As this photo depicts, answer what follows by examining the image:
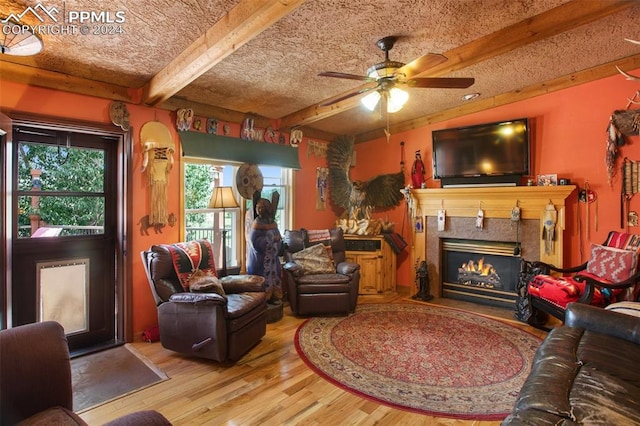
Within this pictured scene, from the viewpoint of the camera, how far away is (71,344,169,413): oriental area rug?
7.60ft

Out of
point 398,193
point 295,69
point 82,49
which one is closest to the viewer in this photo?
point 82,49

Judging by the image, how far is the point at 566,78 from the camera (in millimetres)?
3652

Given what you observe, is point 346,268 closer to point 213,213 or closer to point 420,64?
point 213,213

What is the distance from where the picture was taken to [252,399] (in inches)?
89.2

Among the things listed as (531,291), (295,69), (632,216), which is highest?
(295,69)

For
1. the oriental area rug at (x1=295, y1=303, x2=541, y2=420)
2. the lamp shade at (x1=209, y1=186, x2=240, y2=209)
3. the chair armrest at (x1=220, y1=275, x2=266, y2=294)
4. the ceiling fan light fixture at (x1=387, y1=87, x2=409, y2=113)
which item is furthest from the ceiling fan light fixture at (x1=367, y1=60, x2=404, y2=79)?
the oriental area rug at (x1=295, y1=303, x2=541, y2=420)

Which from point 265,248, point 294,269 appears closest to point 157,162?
point 265,248

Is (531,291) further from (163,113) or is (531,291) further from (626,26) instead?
(163,113)

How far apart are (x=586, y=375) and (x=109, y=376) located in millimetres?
3156

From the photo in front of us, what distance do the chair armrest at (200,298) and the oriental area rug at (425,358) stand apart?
0.89 metres

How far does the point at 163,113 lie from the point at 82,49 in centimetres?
104

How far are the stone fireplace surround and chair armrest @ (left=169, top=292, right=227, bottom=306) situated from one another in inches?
125

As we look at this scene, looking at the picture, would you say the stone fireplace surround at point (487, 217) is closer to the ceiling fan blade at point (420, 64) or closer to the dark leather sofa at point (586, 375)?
the dark leather sofa at point (586, 375)

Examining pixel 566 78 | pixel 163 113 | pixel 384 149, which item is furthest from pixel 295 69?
pixel 566 78
